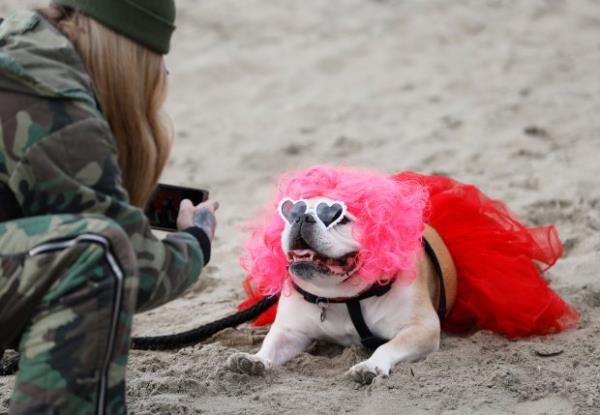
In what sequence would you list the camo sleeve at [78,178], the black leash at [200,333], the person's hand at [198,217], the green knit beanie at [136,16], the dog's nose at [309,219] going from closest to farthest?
the camo sleeve at [78,178], the green knit beanie at [136,16], the person's hand at [198,217], the dog's nose at [309,219], the black leash at [200,333]

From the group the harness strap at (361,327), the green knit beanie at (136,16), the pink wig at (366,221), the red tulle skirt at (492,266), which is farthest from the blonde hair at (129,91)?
the red tulle skirt at (492,266)

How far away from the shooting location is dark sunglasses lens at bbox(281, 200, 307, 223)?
2801 millimetres

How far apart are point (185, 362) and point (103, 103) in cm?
94

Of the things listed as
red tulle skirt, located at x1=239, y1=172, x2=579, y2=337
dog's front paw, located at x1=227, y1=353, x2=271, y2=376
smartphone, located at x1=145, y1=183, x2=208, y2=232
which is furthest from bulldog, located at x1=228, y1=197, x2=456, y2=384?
smartphone, located at x1=145, y1=183, x2=208, y2=232

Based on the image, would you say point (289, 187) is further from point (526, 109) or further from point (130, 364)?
point (526, 109)

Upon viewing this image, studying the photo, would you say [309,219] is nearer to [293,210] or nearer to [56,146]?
[293,210]

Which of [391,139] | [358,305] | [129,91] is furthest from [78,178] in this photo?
[391,139]

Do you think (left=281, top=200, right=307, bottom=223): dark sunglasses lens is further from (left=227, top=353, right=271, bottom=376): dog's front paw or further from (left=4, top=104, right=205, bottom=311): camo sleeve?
(left=4, top=104, right=205, bottom=311): camo sleeve

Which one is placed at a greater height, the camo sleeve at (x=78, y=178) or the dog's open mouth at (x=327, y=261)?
the camo sleeve at (x=78, y=178)

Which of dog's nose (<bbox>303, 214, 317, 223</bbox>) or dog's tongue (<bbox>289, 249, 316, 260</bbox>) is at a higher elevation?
dog's nose (<bbox>303, 214, 317, 223</bbox>)

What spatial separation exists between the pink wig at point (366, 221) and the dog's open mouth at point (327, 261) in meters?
0.03

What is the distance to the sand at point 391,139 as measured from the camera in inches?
102

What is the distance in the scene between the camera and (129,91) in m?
2.19

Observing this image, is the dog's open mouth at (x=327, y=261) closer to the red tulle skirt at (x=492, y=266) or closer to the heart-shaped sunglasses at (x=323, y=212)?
the heart-shaped sunglasses at (x=323, y=212)
